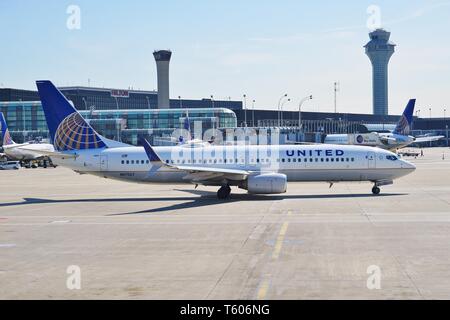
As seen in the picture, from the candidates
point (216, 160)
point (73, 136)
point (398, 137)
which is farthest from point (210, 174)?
point (398, 137)

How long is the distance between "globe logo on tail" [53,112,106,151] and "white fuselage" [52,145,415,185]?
25.8 inches

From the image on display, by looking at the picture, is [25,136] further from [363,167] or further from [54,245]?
[54,245]

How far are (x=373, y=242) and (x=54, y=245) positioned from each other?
1260 centimetres

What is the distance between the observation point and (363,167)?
40938 mm

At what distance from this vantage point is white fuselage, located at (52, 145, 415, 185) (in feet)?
134

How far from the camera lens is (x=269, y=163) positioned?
40.9 meters

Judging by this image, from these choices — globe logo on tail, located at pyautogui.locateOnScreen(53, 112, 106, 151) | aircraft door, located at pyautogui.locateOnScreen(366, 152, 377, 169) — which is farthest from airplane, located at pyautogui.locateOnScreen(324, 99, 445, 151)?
globe logo on tail, located at pyautogui.locateOnScreen(53, 112, 106, 151)

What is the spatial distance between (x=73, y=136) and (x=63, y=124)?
3.56ft

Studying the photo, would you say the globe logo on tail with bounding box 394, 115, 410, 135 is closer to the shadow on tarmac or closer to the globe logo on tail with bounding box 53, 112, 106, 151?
the shadow on tarmac

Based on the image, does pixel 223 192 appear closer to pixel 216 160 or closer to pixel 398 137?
pixel 216 160

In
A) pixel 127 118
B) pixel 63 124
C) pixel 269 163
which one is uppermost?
pixel 127 118

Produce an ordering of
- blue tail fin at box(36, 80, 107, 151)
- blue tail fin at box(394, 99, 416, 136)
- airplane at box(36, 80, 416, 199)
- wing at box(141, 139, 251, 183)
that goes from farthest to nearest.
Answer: blue tail fin at box(394, 99, 416, 136)
blue tail fin at box(36, 80, 107, 151)
airplane at box(36, 80, 416, 199)
wing at box(141, 139, 251, 183)

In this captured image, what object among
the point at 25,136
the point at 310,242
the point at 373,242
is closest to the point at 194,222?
the point at 310,242

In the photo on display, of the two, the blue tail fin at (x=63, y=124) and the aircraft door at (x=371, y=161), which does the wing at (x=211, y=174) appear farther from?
the aircraft door at (x=371, y=161)
